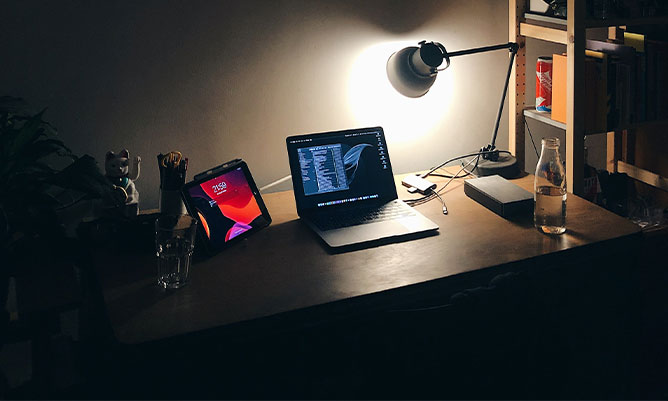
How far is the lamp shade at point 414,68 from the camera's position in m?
2.02

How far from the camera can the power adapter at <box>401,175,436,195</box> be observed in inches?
83.2

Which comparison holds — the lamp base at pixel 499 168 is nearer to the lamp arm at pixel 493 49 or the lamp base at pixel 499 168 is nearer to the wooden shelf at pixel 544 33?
the lamp arm at pixel 493 49

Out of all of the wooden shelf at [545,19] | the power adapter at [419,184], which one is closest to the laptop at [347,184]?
the power adapter at [419,184]

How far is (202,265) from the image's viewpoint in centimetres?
167

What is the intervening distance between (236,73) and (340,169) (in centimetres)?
44

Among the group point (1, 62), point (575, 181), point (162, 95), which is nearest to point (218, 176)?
point (162, 95)

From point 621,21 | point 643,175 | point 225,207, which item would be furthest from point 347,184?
point 643,175

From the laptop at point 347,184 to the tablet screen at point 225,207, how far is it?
136mm

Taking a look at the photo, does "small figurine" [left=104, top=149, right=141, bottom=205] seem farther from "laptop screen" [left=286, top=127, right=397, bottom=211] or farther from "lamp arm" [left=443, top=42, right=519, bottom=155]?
"lamp arm" [left=443, top=42, right=519, bottom=155]

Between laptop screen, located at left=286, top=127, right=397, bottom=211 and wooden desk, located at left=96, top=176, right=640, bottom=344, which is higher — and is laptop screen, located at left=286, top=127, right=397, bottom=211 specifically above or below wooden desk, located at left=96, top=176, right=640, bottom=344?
above

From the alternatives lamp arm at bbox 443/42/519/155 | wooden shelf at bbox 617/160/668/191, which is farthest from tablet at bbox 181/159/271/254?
wooden shelf at bbox 617/160/668/191

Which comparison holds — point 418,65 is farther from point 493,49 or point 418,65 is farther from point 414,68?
point 493,49

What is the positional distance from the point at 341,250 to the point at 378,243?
0.10 metres

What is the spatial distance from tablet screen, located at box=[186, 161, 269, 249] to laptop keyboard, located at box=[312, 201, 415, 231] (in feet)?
0.54
